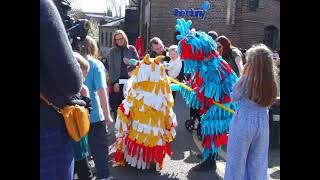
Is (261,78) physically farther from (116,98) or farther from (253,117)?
(116,98)

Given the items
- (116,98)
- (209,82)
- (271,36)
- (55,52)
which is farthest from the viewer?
(271,36)

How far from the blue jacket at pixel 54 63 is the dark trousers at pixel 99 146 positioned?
1.90m

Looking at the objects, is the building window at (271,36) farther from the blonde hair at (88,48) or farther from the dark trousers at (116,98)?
the blonde hair at (88,48)

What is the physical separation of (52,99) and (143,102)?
101 inches

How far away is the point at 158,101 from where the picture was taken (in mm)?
4840

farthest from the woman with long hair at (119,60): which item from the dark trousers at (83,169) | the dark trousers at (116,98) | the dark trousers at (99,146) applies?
the dark trousers at (83,169)

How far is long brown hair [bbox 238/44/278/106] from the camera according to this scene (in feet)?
11.8

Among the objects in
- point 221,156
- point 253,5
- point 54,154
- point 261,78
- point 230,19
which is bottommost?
point 221,156

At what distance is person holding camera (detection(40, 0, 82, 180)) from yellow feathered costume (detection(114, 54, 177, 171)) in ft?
7.72

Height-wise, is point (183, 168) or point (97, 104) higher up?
point (97, 104)

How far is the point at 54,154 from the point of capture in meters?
2.38

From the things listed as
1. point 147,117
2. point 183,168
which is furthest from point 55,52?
point 183,168

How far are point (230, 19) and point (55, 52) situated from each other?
58.6 feet

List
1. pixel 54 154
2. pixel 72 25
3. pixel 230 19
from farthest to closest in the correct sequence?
pixel 230 19 < pixel 72 25 < pixel 54 154
